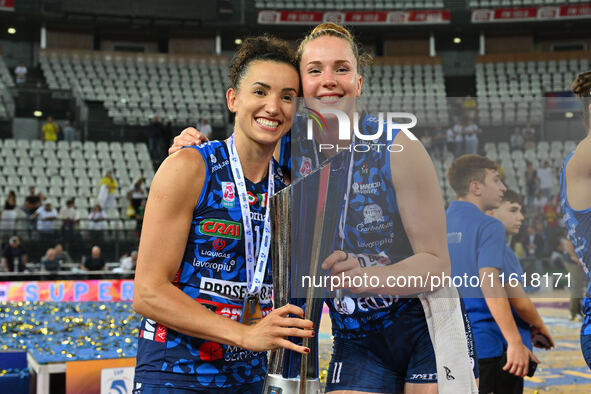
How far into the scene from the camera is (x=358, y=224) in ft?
6.20

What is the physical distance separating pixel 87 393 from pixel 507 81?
20588 mm

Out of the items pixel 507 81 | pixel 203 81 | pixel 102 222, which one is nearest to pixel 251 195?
pixel 102 222

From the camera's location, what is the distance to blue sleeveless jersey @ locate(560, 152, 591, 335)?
196cm

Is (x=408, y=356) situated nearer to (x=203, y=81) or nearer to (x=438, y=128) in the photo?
(x=438, y=128)

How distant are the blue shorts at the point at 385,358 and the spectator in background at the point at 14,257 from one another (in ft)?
34.0

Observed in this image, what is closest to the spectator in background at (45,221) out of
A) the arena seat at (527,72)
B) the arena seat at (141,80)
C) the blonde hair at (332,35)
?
the arena seat at (141,80)

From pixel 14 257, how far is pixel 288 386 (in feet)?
35.5

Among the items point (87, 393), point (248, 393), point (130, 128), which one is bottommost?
point (87, 393)

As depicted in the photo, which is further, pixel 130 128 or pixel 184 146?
pixel 130 128

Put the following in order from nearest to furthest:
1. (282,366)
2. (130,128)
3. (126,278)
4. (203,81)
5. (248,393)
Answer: (282,366) → (248,393) → (126,278) → (130,128) → (203,81)

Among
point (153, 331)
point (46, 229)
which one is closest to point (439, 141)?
point (153, 331)

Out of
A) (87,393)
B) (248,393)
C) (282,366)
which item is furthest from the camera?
(87,393)

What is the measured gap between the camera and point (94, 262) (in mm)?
11789

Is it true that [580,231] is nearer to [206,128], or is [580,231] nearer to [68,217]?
[68,217]
